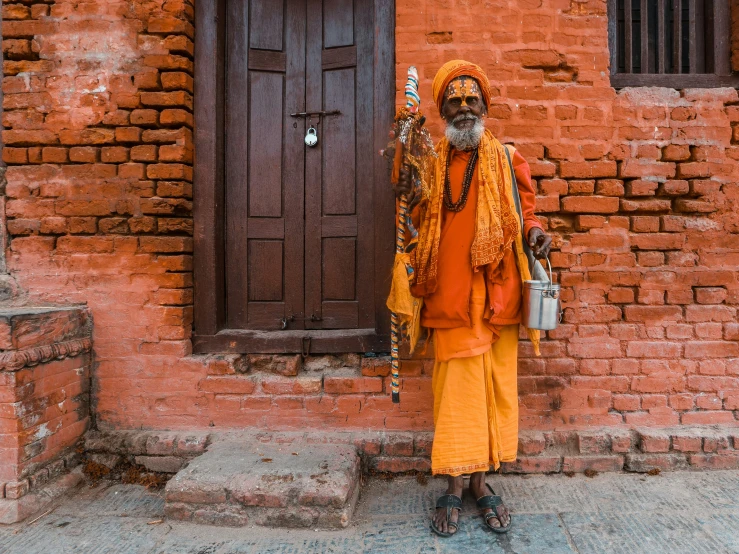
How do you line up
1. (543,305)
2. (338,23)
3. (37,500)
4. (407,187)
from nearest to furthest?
1. (543,305)
2. (407,187)
3. (37,500)
4. (338,23)

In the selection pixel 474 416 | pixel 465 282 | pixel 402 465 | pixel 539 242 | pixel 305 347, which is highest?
pixel 539 242

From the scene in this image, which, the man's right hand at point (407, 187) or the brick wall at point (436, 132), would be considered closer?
the man's right hand at point (407, 187)

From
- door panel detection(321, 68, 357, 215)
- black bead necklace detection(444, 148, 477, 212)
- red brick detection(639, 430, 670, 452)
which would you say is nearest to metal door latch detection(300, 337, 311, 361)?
door panel detection(321, 68, 357, 215)

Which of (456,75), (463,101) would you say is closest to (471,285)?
(463,101)

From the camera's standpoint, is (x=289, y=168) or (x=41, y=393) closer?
(x=41, y=393)

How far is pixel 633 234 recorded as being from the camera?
303cm

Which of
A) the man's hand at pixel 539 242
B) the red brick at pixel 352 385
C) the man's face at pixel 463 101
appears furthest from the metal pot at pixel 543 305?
the red brick at pixel 352 385

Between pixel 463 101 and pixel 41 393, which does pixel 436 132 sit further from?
pixel 41 393

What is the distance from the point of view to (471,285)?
7.99 feet

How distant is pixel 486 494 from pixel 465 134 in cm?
185

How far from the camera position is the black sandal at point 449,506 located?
233 cm

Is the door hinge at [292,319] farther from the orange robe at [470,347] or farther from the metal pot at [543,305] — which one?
the metal pot at [543,305]

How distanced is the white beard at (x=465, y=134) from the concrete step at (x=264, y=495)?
1814mm

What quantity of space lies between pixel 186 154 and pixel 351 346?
5.28 feet
